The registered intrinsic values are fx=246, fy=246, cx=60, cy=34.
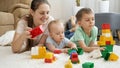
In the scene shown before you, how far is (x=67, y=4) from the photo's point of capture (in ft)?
12.1

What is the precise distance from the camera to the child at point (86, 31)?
1636 mm

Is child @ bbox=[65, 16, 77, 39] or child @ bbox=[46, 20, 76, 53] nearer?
child @ bbox=[46, 20, 76, 53]

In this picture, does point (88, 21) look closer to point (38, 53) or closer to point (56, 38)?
point (56, 38)

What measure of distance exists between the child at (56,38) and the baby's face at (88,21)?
0.48 feet

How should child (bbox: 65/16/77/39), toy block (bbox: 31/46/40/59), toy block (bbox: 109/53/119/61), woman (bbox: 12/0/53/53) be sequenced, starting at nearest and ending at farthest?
1. toy block (bbox: 109/53/119/61)
2. toy block (bbox: 31/46/40/59)
3. woman (bbox: 12/0/53/53)
4. child (bbox: 65/16/77/39)

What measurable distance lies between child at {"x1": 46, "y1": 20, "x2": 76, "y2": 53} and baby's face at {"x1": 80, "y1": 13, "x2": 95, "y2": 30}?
146mm

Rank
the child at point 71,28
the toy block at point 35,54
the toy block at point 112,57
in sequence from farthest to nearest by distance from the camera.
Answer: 1. the child at point 71,28
2. the toy block at point 35,54
3. the toy block at point 112,57

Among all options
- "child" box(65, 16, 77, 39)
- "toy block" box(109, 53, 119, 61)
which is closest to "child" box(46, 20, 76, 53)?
"toy block" box(109, 53, 119, 61)

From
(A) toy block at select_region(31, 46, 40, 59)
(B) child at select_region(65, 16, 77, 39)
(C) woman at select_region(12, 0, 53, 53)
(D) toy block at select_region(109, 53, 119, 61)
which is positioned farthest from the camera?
(B) child at select_region(65, 16, 77, 39)

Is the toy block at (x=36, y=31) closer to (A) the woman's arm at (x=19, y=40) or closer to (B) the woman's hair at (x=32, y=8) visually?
(A) the woman's arm at (x=19, y=40)

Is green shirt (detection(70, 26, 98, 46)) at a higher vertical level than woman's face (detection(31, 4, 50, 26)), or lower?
lower

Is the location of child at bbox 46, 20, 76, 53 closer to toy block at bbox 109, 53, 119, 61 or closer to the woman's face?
the woman's face

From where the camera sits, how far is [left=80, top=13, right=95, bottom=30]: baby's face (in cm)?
163

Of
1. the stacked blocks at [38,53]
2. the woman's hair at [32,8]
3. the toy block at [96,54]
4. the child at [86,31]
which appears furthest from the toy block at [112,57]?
the woman's hair at [32,8]
